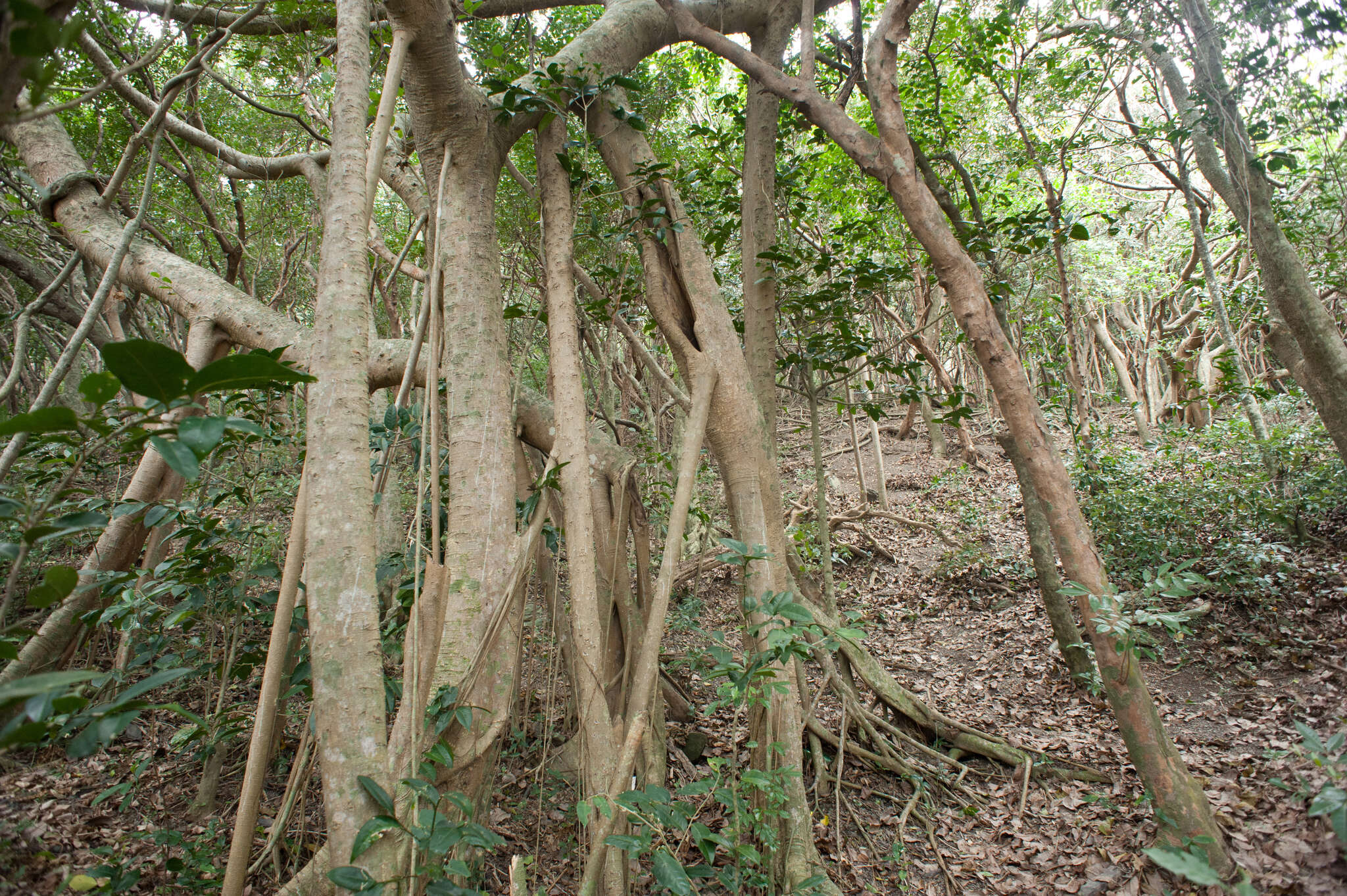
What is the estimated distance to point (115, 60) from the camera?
4633 millimetres

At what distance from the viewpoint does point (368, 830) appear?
1.48 meters

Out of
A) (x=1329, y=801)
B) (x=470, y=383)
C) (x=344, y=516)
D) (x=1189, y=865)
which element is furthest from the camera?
(x=470, y=383)

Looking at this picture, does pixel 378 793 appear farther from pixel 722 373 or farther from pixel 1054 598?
pixel 1054 598

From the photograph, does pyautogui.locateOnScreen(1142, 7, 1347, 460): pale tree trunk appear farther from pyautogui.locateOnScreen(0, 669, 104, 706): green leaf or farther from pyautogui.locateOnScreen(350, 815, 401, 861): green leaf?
pyautogui.locateOnScreen(0, 669, 104, 706): green leaf

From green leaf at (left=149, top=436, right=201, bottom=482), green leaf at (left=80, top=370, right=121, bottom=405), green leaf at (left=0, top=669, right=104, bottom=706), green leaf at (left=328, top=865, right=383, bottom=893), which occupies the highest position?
green leaf at (left=80, top=370, right=121, bottom=405)

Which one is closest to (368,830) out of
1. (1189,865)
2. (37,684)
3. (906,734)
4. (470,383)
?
(37,684)

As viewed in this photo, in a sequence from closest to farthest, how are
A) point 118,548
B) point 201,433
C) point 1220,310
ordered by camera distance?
point 201,433 → point 118,548 → point 1220,310

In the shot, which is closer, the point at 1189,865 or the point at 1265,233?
the point at 1189,865

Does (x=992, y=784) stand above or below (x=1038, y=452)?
below

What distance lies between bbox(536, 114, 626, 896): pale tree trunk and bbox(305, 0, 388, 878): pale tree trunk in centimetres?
94

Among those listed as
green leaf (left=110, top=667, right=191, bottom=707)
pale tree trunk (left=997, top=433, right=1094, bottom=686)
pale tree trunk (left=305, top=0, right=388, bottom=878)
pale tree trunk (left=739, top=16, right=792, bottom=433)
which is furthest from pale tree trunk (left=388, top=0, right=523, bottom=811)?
pale tree trunk (left=997, top=433, right=1094, bottom=686)

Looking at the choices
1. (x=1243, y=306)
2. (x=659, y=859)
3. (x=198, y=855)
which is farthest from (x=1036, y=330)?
(x=198, y=855)

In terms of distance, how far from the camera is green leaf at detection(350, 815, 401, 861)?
4.80 feet

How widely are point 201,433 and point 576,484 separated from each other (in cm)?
175
